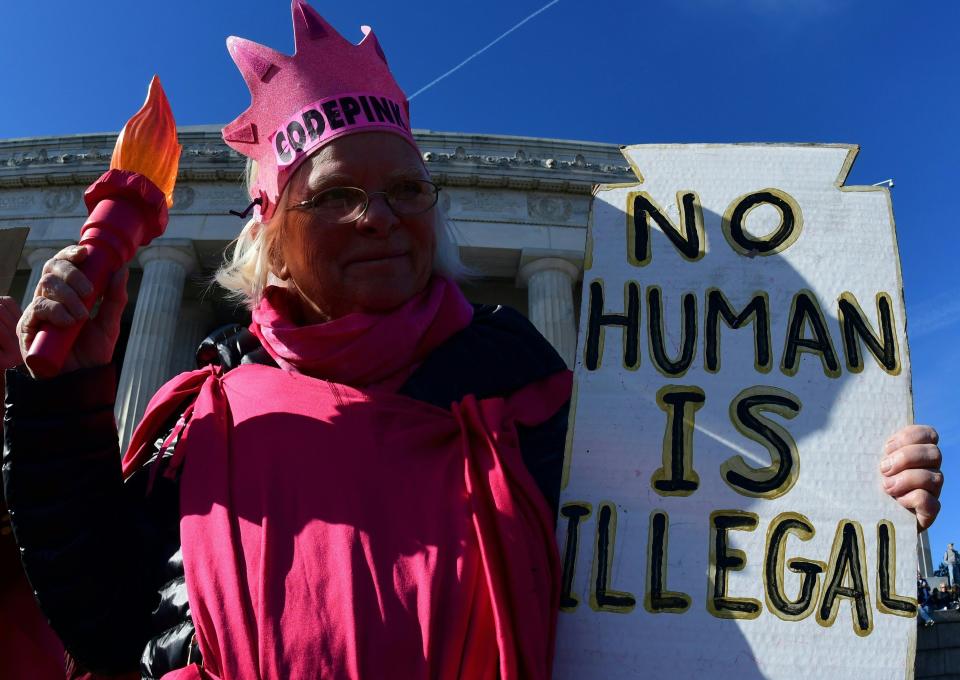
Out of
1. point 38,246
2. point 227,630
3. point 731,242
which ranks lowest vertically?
point 227,630

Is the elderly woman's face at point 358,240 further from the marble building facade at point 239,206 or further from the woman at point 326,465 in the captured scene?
the marble building facade at point 239,206

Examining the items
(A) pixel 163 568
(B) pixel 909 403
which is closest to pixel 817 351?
(B) pixel 909 403

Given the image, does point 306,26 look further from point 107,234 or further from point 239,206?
point 239,206

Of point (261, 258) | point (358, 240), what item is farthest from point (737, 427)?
point (261, 258)

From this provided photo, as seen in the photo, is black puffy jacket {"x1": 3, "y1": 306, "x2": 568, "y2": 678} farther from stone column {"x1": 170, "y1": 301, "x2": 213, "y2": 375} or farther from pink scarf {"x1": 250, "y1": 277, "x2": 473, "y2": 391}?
stone column {"x1": 170, "y1": 301, "x2": 213, "y2": 375}

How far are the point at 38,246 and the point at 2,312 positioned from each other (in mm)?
18060

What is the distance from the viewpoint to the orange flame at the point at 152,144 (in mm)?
1743

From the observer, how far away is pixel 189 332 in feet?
61.6

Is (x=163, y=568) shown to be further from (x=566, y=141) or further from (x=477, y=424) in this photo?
(x=566, y=141)

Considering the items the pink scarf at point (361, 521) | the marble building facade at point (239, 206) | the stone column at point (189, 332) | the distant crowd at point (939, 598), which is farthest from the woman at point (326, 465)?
the stone column at point (189, 332)

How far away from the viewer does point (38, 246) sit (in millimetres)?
17656

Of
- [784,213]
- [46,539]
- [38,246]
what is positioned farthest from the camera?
[38,246]

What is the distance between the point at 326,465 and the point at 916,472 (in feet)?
3.70

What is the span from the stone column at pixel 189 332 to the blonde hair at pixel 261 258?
55.1ft
